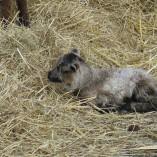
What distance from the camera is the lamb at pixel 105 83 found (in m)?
8.02

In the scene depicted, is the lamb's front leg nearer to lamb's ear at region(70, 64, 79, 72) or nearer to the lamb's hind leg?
the lamb's hind leg

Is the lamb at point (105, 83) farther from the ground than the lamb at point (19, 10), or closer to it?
closer to it

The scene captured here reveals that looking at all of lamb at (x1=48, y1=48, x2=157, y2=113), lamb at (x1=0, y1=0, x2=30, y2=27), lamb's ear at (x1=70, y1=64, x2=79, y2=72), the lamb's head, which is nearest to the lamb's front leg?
lamb at (x1=48, y1=48, x2=157, y2=113)

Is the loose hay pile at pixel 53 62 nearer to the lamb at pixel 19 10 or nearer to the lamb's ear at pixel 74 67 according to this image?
the lamb at pixel 19 10

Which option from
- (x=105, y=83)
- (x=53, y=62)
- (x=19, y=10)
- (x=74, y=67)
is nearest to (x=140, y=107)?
(x=105, y=83)

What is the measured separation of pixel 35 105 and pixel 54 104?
29 cm

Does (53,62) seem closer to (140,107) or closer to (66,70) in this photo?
(66,70)

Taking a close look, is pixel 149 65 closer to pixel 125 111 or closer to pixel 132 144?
pixel 125 111

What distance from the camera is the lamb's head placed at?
8.03m

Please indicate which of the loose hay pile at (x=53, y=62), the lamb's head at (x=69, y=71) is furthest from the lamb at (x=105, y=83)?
the loose hay pile at (x=53, y=62)

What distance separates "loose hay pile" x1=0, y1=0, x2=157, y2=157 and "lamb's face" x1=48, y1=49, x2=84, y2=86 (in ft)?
0.59

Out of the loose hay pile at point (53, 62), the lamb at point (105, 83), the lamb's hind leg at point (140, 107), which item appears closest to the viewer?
the loose hay pile at point (53, 62)

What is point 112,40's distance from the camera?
10016 mm

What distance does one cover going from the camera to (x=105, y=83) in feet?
26.6
